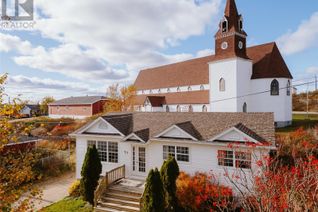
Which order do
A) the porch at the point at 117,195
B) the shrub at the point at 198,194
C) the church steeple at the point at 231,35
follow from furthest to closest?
the church steeple at the point at 231,35 < the porch at the point at 117,195 < the shrub at the point at 198,194

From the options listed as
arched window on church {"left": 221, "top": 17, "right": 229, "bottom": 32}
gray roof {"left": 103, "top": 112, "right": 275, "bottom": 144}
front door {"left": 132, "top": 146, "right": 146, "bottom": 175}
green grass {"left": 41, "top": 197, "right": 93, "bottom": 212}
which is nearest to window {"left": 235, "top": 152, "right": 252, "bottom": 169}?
gray roof {"left": 103, "top": 112, "right": 275, "bottom": 144}

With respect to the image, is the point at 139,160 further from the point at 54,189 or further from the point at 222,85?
the point at 222,85

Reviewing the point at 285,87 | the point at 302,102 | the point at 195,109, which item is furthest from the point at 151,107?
the point at 302,102

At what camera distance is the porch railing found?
1469cm

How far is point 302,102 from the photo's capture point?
57.0m

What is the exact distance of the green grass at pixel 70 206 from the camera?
14430mm

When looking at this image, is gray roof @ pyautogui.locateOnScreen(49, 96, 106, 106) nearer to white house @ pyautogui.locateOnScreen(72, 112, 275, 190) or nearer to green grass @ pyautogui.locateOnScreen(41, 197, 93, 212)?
white house @ pyautogui.locateOnScreen(72, 112, 275, 190)

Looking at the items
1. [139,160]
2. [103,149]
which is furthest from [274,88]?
[103,149]

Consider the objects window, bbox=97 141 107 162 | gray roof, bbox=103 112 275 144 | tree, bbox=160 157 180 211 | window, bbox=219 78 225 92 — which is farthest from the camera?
window, bbox=219 78 225 92

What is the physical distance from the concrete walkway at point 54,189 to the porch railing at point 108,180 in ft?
12.6

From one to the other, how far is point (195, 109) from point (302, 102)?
3335cm

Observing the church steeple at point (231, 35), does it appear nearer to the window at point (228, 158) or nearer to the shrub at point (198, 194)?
the window at point (228, 158)

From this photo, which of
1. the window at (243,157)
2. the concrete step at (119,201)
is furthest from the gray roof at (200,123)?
the concrete step at (119,201)

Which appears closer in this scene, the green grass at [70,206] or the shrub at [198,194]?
the shrub at [198,194]
